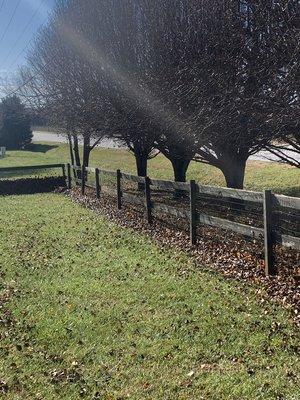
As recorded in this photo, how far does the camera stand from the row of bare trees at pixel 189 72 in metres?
10.4

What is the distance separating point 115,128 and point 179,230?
6.04 m

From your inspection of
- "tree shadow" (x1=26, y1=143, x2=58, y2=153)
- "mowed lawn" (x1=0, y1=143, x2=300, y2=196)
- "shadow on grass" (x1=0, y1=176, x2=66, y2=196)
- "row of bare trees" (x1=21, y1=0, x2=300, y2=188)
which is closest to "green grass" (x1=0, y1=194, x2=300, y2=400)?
"row of bare trees" (x1=21, y1=0, x2=300, y2=188)

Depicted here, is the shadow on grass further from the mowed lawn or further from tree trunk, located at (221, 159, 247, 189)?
tree trunk, located at (221, 159, 247, 189)

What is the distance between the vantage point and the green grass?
14.3 ft

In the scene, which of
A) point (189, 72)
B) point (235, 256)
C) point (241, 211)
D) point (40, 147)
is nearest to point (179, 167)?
point (189, 72)

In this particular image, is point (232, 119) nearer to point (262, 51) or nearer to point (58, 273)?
point (262, 51)

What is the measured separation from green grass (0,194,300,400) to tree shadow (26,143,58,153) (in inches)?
1822

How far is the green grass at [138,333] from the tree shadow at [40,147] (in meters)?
46.3

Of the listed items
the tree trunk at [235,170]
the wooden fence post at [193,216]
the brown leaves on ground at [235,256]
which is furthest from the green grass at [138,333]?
the tree trunk at [235,170]

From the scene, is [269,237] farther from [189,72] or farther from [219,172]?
[219,172]

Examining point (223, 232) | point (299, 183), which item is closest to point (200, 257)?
point (223, 232)

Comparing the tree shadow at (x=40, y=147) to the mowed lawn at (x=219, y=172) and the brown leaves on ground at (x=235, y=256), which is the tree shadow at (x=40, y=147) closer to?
the mowed lawn at (x=219, y=172)

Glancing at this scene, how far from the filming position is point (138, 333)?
5566 millimetres

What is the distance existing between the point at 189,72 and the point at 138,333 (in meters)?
8.33
